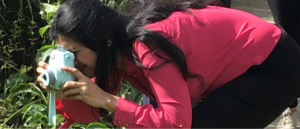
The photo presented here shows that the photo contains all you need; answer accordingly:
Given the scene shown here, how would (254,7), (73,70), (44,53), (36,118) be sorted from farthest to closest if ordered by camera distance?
(254,7), (36,118), (44,53), (73,70)

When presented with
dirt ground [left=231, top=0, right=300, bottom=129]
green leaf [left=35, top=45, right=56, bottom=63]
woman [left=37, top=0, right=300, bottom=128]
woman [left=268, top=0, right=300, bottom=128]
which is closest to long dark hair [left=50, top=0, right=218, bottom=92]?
woman [left=37, top=0, right=300, bottom=128]

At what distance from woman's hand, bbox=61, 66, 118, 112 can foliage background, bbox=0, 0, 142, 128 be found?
2.73ft

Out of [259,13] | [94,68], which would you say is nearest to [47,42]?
[94,68]

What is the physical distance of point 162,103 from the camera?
1.84 meters

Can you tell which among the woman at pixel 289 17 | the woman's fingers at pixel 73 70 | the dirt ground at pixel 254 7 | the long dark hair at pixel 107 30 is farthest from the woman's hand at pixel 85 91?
the dirt ground at pixel 254 7

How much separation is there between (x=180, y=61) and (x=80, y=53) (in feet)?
1.17

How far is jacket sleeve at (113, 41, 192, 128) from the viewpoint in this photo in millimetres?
1815

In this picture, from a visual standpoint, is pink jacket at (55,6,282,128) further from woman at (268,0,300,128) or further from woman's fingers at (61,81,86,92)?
woman at (268,0,300,128)

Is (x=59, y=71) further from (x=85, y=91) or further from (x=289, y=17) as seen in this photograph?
(x=289, y=17)

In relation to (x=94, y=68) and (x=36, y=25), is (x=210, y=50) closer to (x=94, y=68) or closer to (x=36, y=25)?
(x=94, y=68)

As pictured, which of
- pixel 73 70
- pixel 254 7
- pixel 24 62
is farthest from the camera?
pixel 254 7

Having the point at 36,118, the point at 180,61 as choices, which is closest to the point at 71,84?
the point at 180,61

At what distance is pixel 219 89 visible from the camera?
207cm

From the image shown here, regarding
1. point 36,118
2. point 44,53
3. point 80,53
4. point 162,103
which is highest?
point 80,53
